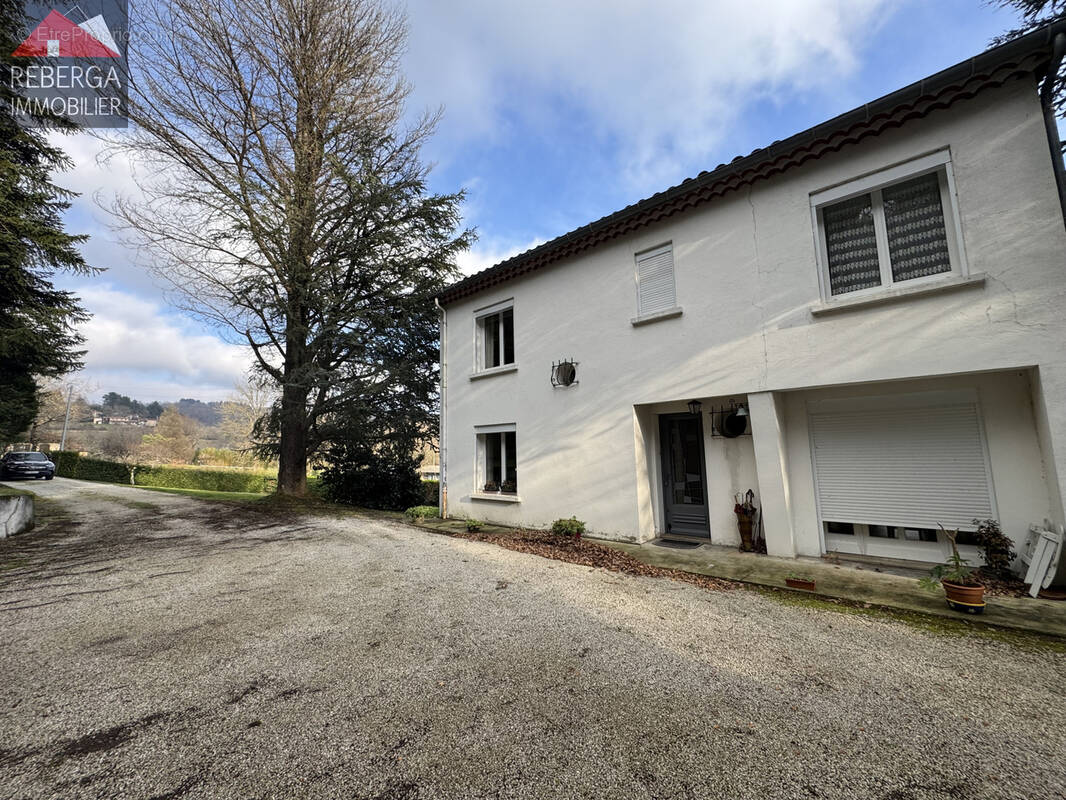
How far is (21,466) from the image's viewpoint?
22.2 m

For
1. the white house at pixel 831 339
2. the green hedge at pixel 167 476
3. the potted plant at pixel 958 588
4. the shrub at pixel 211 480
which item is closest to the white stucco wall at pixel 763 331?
the white house at pixel 831 339

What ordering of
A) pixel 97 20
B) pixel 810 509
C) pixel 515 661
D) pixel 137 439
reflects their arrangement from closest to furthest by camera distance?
pixel 515 661
pixel 810 509
pixel 97 20
pixel 137 439

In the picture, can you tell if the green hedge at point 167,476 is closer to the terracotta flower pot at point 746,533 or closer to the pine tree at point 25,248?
the pine tree at point 25,248

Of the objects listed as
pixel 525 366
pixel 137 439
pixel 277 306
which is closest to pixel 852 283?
pixel 525 366

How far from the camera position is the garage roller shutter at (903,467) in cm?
527

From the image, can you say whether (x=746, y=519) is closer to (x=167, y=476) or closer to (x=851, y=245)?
(x=851, y=245)

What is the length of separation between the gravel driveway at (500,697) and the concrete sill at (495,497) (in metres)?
3.96

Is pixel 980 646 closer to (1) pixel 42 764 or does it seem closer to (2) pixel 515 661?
(2) pixel 515 661

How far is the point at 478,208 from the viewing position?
13375 mm

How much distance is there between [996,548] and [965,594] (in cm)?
155

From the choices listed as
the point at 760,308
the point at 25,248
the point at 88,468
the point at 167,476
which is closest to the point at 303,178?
the point at 25,248

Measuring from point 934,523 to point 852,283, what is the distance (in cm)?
337

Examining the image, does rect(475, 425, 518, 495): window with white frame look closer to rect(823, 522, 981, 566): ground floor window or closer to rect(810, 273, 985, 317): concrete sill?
rect(823, 522, 981, 566): ground floor window

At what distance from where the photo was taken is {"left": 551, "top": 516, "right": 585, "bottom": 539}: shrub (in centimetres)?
730
